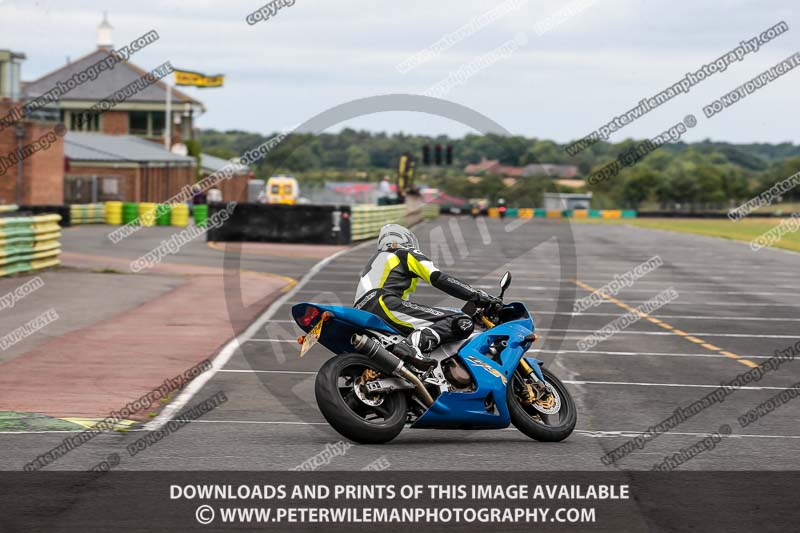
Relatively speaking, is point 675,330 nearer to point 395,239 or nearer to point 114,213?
point 395,239

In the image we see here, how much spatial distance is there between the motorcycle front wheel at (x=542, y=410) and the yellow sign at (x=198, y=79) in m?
81.5

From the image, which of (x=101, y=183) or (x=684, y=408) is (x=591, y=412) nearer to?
(x=684, y=408)

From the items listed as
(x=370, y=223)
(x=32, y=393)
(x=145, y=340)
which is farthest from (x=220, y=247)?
(x=32, y=393)

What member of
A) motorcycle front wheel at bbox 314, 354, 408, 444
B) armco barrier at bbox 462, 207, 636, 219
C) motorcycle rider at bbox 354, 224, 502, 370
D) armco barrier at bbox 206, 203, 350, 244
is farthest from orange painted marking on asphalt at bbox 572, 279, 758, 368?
armco barrier at bbox 462, 207, 636, 219

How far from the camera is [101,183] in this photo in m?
68.4

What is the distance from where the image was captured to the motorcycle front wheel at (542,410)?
9.09 m

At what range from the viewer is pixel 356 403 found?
8.77m

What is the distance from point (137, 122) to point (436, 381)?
83.3 metres

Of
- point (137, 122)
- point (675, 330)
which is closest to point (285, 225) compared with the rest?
point (675, 330)

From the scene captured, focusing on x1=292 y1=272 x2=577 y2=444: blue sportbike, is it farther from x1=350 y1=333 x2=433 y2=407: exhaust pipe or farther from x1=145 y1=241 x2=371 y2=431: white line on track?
x1=145 y1=241 x2=371 y2=431: white line on track
